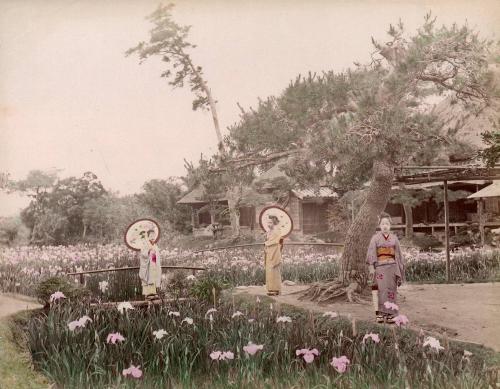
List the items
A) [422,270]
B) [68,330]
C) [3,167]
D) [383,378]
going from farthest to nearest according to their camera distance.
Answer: [422,270], [3,167], [68,330], [383,378]

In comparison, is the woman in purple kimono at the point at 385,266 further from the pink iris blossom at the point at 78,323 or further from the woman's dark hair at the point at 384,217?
the pink iris blossom at the point at 78,323

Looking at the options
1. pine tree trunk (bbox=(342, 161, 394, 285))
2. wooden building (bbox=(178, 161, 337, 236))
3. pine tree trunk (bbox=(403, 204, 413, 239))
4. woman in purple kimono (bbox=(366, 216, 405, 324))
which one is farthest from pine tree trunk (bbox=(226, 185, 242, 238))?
pine tree trunk (bbox=(403, 204, 413, 239))

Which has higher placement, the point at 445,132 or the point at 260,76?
the point at 260,76

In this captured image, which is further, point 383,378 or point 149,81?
point 149,81

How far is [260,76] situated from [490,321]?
2.34m

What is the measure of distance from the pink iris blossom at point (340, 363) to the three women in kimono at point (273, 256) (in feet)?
2.59

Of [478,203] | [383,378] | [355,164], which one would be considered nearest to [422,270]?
[478,203]

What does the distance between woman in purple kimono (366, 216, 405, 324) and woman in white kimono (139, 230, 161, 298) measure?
1.53 meters

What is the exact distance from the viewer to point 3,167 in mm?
3473

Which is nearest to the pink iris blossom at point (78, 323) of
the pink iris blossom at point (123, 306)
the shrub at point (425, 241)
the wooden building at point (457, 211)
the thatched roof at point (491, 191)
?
the pink iris blossom at point (123, 306)

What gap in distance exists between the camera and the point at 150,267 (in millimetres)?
3578

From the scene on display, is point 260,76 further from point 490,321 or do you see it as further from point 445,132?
point 490,321

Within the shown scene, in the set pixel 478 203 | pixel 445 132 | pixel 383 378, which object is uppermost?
pixel 445 132

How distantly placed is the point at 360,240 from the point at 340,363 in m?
1.10
